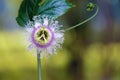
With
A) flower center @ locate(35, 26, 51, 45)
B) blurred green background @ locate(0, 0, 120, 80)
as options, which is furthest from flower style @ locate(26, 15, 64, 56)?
blurred green background @ locate(0, 0, 120, 80)

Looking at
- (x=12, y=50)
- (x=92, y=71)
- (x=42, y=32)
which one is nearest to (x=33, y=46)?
(x=42, y=32)

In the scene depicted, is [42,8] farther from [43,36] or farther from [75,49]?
[75,49]

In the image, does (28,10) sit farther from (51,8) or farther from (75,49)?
(75,49)

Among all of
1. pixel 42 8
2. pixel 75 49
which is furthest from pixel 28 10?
pixel 75 49

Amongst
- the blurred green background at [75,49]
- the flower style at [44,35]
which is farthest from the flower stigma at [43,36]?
the blurred green background at [75,49]

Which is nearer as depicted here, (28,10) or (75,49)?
(28,10)

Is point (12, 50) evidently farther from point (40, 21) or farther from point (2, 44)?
point (40, 21)

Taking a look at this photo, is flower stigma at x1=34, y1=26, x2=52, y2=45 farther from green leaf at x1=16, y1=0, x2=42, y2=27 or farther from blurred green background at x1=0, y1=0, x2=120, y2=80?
blurred green background at x1=0, y1=0, x2=120, y2=80
